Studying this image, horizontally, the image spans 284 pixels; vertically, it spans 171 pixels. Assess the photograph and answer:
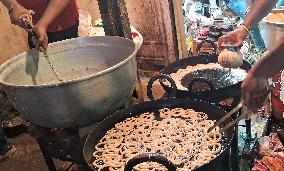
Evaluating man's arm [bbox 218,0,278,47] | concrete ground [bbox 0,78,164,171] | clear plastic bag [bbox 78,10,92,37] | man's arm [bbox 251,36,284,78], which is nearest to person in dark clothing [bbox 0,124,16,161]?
concrete ground [bbox 0,78,164,171]

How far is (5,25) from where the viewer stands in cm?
707

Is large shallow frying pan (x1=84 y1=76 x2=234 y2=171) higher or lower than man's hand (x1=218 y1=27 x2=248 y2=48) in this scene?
lower

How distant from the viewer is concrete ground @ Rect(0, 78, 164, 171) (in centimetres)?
523

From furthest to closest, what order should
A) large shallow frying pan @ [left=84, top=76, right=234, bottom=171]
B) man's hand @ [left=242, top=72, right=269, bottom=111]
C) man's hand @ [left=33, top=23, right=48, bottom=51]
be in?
man's hand @ [left=33, top=23, right=48, bottom=51] < large shallow frying pan @ [left=84, top=76, right=234, bottom=171] < man's hand @ [left=242, top=72, right=269, bottom=111]

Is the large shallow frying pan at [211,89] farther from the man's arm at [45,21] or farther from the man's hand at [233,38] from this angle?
the man's arm at [45,21]

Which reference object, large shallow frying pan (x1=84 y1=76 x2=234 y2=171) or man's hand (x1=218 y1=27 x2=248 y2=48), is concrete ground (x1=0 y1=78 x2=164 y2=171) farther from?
man's hand (x1=218 y1=27 x2=248 y2=48)

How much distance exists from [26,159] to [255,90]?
4.39 metres

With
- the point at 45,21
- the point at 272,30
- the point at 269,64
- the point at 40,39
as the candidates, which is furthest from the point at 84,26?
the point at 269,64

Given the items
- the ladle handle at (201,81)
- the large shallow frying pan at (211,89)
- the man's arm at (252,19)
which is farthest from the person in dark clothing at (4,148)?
the man's arm at (252,19)

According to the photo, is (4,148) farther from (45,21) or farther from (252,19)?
(252,19)

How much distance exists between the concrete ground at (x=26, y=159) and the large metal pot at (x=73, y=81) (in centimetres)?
201

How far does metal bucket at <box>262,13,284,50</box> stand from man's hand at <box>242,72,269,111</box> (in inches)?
114

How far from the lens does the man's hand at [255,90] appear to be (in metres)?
2.21

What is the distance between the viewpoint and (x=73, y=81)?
2584 millimetres
